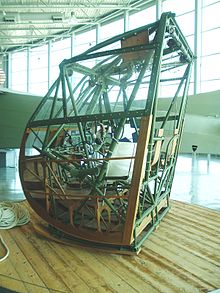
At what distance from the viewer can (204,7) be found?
1098 centimetres

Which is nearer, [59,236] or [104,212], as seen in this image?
[59,236]

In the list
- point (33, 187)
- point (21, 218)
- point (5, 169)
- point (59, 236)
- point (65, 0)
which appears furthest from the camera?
point (65, 0)

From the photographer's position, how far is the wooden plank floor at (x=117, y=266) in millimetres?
2350

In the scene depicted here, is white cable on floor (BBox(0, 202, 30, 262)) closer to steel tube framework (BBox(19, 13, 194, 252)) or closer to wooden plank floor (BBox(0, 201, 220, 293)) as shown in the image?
wooden plank floor (BBox(0, 201, 220, 293))

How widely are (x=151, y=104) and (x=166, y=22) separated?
77cm

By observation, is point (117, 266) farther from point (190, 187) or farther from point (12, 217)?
point (190, 187)

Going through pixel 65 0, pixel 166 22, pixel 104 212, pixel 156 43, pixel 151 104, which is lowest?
pixel 104 212

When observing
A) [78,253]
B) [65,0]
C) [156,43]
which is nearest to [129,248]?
[78,253]

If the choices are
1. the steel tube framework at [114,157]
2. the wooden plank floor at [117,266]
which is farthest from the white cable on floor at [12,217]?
Answer: the steel tube framework at [114,157]

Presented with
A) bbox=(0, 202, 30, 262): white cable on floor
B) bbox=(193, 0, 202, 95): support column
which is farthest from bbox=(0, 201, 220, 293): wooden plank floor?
bbox=(193, 0, 202, 95): support column

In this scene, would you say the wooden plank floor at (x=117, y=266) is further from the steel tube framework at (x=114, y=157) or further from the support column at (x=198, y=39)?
the support column at (x=198, y=39)

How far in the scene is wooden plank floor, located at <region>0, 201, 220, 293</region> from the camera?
2350mm

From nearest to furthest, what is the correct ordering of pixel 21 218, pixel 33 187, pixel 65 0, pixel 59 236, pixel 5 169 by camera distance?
pixel 59 236
pixel 33 187
pixel 21 218
pixel 5 169
pixel 65 0

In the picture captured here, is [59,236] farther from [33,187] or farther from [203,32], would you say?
[203,32]
